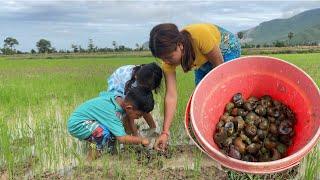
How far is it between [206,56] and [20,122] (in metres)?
1.90

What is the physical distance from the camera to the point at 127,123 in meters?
3.21

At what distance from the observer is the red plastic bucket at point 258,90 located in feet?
8.95

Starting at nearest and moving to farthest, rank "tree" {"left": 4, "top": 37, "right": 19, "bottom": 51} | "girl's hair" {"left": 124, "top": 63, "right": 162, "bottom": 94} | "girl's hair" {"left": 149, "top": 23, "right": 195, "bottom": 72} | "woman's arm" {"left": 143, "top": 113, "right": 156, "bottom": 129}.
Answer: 1. "girl's hair" {"left": 149, "top": 23, "right": 195, "bottom": 72}
2. "girl's hair" {"left": 124, "top": 63, "right": 162, "bottom": 94}
3. "woman's arm" {"left": 143, "top": 113, "right": 156, "bottom": 129}
4. "tree" {"left": 4, "top": 37, "right": 19, "bottom": 51}

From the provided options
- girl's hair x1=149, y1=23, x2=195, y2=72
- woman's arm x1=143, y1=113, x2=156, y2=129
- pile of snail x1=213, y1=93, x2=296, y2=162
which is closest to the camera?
girl's hair x1=149, y1=23, x2=195, y2=72

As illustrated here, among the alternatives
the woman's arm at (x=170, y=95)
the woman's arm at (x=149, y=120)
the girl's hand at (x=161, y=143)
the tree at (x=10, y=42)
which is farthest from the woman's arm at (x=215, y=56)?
the tree at (x=10, y=42)

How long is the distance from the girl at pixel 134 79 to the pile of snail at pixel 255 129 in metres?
0.51

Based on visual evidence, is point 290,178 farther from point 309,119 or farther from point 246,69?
point 246,69

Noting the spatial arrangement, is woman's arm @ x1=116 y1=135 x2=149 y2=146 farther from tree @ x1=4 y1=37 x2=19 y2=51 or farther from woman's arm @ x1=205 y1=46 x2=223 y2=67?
tree @ x1=4 y1=37 x2=19 y2=51

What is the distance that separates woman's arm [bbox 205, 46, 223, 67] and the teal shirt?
68 cm

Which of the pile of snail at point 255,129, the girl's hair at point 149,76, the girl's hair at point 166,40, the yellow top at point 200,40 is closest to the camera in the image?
the girl's hair at point 166,40

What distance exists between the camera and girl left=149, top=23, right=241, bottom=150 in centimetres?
254

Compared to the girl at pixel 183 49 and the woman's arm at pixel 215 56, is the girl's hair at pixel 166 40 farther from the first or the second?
the woman's arm at pixel 215 56

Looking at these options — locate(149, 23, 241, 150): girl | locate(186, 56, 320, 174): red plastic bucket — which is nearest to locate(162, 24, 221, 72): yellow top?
locate(149, 23, 241, 150): girl

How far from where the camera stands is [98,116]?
297 centimetres
